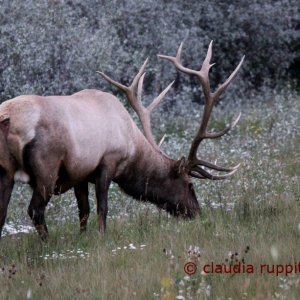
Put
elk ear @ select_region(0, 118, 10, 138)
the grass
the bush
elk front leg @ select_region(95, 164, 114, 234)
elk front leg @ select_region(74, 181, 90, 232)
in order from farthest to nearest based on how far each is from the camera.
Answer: the bush < elk front leg @ select_region(74, 181, 90, 232) < elk front leg @ select_region(95, 164, 114, 234) < elk ear @ select_region(0, 118, 10, 138) < the grass

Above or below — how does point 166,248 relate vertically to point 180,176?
below

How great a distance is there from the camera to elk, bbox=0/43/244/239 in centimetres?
623

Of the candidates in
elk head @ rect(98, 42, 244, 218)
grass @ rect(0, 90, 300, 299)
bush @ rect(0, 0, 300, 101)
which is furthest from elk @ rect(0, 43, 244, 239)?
bush @ rect(0, 0, 300, 101)

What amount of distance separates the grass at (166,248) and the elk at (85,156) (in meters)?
0.24

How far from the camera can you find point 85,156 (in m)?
6.87

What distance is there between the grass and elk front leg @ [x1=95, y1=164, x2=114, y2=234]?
119 mm

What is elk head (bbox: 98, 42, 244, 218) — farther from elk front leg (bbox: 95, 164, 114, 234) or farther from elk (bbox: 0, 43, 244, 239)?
elk front leg (bbox: 95, 164, 114, 234)

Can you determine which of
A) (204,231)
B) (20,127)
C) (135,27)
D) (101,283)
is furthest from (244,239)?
(135,27)

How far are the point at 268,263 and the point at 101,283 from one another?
102 centimetres

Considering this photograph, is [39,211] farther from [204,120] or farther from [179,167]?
[204,120]

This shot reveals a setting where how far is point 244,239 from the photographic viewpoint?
587 centimetres

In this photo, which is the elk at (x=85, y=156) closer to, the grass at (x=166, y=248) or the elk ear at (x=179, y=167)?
the elk ear at (x=179, y=167)

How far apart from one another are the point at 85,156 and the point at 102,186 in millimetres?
462

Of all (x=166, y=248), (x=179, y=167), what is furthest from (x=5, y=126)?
(x=179, y=167)
